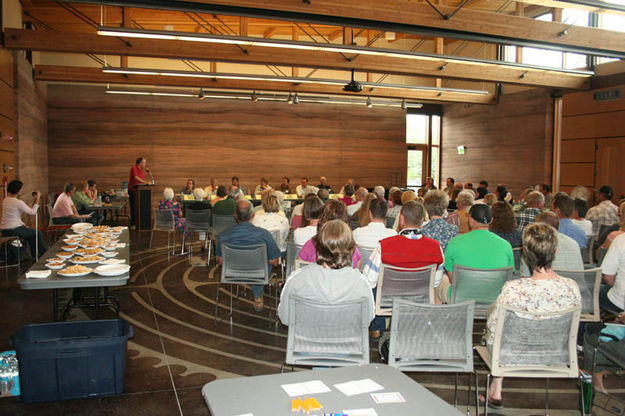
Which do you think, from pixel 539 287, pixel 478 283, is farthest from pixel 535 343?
pixel 478 283

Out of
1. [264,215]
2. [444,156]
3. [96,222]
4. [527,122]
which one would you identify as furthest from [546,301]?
[444,156]

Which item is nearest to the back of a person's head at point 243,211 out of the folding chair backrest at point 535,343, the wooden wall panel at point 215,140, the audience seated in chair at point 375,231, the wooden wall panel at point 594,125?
the audience seated in chair at point 375,231

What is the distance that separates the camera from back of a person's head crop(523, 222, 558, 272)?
297 cm

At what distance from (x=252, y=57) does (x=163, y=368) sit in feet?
26.5

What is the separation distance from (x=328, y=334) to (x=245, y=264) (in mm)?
2422

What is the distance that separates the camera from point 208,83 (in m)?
14.1

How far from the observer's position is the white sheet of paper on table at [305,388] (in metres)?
1.83

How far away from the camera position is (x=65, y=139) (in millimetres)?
15828

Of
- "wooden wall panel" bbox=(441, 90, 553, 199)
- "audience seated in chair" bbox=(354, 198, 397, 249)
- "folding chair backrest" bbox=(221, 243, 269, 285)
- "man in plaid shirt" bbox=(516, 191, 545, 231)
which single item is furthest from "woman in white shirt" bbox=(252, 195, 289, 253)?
"wooden wall panel" bbox=(441, 90, 553, 199)

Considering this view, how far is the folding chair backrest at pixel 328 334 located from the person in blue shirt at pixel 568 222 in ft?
12.0

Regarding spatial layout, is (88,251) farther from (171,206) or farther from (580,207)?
(580,207)

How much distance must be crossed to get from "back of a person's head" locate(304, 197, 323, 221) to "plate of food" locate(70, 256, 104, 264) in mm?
2041

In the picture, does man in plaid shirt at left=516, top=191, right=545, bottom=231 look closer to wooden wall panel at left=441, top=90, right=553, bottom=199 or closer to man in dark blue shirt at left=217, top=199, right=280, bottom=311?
man in dark blue shirt at left=217, top=199, right=280, bottom=311

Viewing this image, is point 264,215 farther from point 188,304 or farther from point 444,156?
point 444,156
